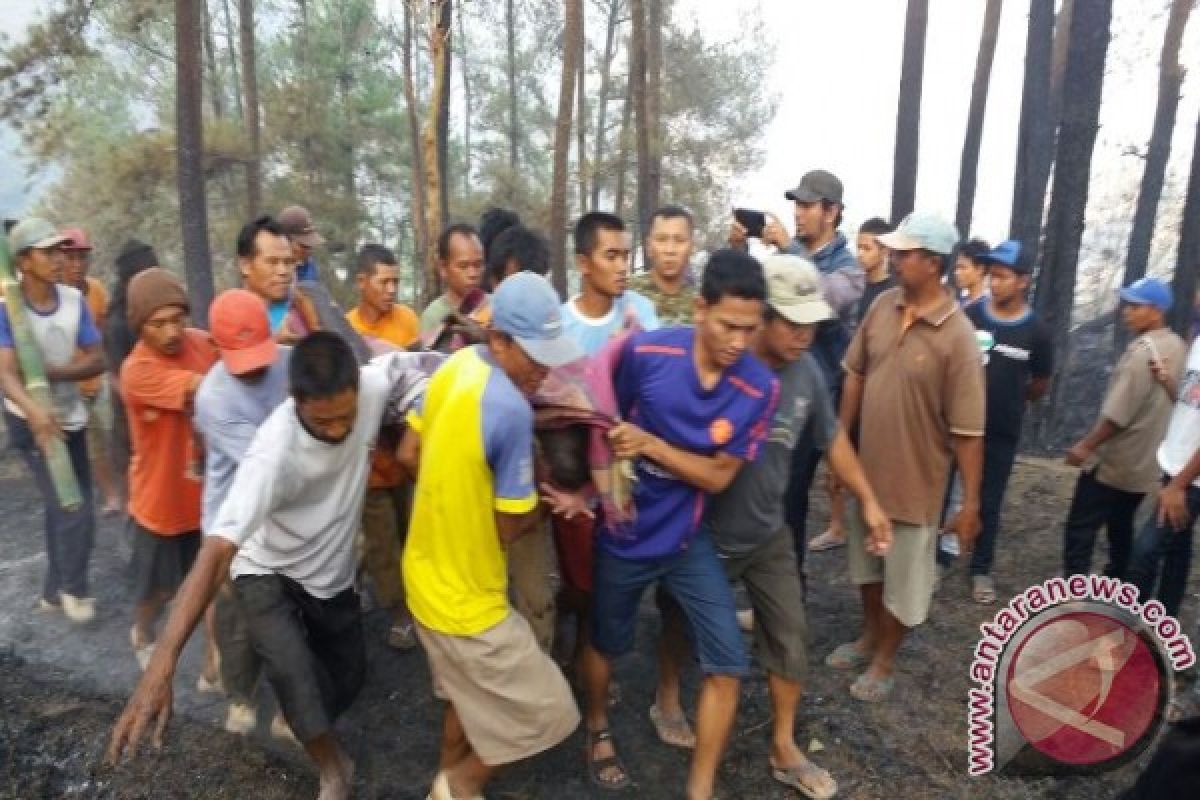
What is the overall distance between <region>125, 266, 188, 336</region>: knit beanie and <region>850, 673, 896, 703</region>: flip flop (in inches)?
130

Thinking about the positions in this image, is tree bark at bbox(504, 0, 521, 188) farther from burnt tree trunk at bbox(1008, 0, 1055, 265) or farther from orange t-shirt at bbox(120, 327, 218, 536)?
orange t-shirt at bbox(120, 327, 218, 536)

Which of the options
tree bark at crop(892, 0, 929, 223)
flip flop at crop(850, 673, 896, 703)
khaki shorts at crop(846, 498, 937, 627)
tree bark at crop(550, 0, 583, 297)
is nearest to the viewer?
khaki shorts at crop(846, 498, 937, 627)

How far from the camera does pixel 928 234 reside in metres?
3.13

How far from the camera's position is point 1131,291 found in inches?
148

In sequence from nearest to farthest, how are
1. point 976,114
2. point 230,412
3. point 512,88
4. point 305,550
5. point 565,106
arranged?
point 305,550 < point 230,412 < point 565,106 < point 976,114 < point 512,88

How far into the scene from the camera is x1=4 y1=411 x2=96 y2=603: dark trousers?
13.4 ft

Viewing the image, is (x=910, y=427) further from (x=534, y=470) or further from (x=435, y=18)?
(x=435, y=18)

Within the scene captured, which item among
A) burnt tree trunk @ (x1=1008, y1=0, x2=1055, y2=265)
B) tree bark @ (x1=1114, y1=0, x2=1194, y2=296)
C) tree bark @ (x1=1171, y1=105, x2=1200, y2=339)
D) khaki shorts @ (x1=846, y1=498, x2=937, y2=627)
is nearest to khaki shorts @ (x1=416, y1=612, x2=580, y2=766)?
khaki shorts @ (x1=846, y1=498, x2=937, y2=627)

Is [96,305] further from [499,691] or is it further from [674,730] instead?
[674,730]

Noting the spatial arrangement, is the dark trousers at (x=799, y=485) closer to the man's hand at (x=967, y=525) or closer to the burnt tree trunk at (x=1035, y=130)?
the man's hand at (x=967, y=525)

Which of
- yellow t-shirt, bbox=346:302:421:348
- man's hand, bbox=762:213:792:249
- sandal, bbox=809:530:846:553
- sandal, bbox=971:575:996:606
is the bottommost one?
sandal, bbox=971:575:996:606

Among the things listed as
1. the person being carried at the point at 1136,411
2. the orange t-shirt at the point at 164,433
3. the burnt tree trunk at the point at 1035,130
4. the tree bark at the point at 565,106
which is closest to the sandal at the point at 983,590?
the person being carried at the point at 1136,411
